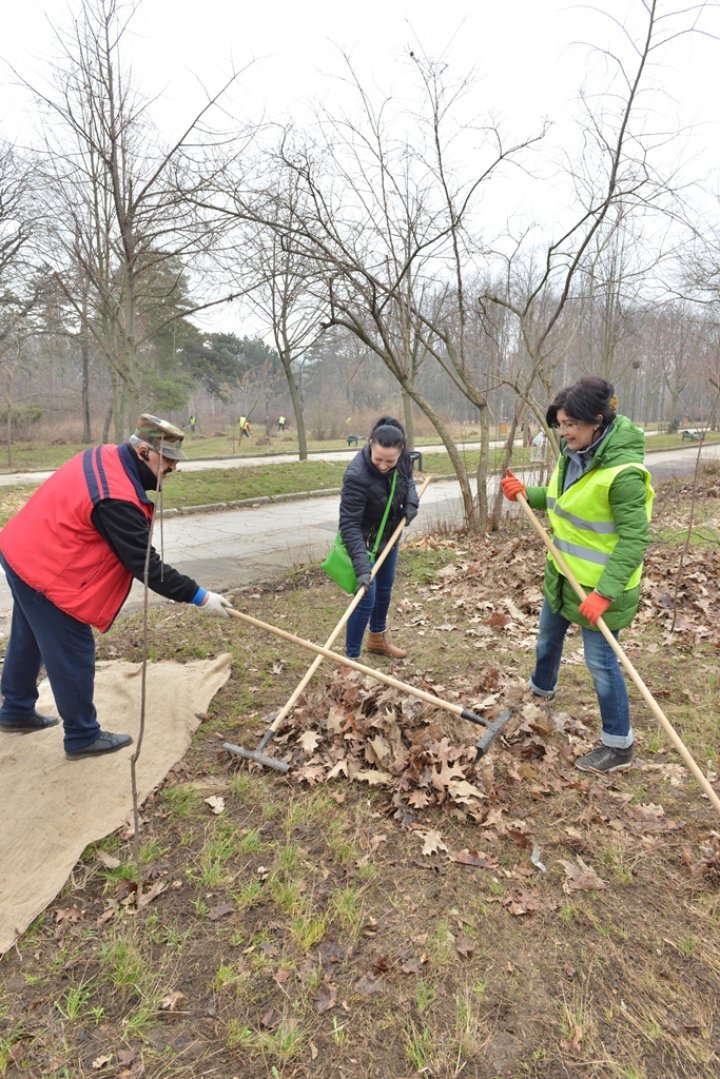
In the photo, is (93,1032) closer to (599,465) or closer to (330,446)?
(599,465)

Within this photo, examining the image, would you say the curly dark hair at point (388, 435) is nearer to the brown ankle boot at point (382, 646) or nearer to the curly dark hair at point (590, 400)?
the curly dark hair at point (590, 400)

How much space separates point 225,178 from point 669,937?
7.74m

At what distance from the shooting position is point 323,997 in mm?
2070

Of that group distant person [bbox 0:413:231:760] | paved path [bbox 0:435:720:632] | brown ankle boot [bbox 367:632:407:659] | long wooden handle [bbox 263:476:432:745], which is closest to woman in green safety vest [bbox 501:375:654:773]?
long wooden handle [bbox 263:476:432:745]

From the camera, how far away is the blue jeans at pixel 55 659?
2982 mm

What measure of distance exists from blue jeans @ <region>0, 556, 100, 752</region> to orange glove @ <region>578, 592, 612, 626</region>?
7.81 ft

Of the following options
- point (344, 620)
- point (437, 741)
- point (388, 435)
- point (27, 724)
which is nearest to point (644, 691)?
point (437, 741)

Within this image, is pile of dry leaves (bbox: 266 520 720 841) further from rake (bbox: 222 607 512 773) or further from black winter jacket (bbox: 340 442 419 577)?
black winter jacket (bbox: 340 442 419 577)

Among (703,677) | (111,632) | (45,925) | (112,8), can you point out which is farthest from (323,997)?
(112,8)

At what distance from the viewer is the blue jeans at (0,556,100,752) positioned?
2982 millimetres

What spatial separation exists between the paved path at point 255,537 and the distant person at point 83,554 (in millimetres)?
2502

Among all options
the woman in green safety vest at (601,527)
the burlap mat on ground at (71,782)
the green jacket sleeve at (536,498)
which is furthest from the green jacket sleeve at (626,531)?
the burlap mat on ground at (71,782)

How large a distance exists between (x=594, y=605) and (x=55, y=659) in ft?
8.39

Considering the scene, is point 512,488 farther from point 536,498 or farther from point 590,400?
point 590,400
